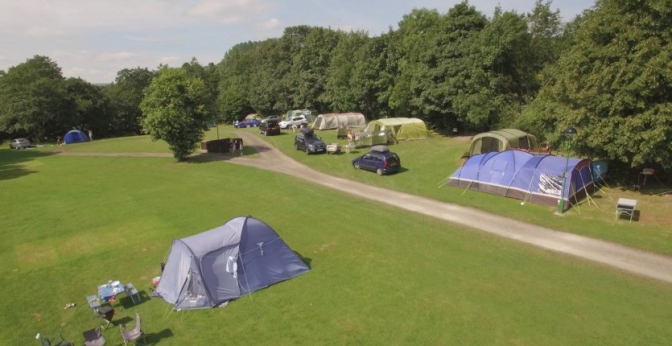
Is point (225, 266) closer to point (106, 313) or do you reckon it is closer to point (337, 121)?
point (106, 313)

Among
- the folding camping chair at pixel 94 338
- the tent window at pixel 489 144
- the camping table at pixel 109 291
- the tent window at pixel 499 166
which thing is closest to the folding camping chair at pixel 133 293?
the camping table at pixel 109 291

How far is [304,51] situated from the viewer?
72.7 m

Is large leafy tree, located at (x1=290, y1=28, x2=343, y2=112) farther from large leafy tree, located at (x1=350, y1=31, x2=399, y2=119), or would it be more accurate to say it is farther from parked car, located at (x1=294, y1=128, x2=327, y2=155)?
parked car, located at (x1=294, y1=128, x2=327, y2=155)

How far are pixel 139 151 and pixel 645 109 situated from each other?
47.3 metres

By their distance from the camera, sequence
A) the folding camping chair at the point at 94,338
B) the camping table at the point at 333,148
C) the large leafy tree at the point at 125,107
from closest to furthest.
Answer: the folding camping chair at the point at 94,338 < the camping table at the point at 333,148 < the large leafy tree at the point at 125,107

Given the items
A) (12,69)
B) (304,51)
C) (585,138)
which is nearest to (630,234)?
(585,138)

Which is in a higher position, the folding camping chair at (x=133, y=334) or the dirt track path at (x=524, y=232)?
the dirt track path at (x=524, y=232)

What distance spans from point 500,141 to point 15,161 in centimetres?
4924

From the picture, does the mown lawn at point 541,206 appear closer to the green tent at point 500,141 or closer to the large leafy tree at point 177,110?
the green tent at point 500,141

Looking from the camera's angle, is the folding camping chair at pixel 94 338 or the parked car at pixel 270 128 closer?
the folding camping chair at pixel 94 338

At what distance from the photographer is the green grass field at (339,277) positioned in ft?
36.3

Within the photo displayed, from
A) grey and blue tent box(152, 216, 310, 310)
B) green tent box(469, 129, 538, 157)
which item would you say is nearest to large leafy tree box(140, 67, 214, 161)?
grey and blue tent box(152, 216, 310, 310)

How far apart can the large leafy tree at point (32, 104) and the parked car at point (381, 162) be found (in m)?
54.2

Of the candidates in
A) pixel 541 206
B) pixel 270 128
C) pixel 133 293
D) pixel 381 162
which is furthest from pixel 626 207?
pixel 270 128
